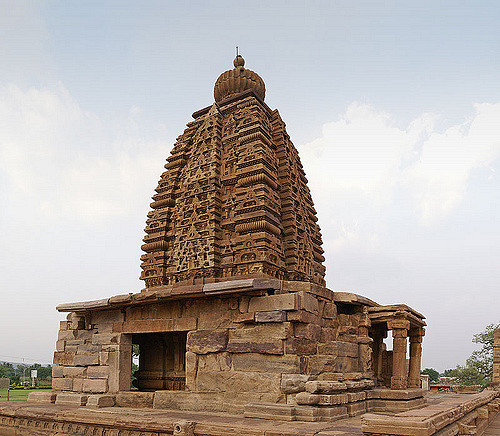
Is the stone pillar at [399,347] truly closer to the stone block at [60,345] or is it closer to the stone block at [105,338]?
the stone block at [105,338]

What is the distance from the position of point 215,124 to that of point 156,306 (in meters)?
4.89

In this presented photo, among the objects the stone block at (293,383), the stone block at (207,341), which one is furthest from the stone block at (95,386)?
the stone block at (293,383)

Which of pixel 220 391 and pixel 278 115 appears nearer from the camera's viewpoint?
pixel 220 391

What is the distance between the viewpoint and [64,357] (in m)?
10.4

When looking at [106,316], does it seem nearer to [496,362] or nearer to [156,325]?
[156,325]

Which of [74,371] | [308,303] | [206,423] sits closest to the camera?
[206,423]

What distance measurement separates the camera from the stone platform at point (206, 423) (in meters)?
5.25

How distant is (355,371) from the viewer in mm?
8977

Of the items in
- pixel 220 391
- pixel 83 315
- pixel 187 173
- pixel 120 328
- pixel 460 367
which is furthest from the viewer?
pixel 460 367

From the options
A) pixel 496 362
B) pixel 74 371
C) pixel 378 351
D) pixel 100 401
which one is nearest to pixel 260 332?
pixel 100 401

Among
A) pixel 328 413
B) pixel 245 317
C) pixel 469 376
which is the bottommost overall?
pixel 469 376

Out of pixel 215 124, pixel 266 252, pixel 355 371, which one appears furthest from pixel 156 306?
pixel 215 124

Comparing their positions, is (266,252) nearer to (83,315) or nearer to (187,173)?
(187,173)

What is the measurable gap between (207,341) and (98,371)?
293 cm
